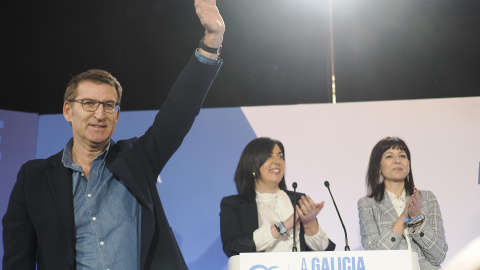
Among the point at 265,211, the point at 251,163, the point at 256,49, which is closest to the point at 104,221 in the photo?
the point at 265,211

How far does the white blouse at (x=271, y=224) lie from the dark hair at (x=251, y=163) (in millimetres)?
84

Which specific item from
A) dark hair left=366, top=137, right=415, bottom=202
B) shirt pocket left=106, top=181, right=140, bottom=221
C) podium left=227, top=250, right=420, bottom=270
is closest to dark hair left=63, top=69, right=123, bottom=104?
shirt pocket left=106, top=181, right=140, bottom=221

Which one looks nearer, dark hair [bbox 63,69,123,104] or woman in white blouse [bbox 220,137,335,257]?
dark hair [bbox 63,69,123,104]

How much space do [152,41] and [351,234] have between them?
2.34 m

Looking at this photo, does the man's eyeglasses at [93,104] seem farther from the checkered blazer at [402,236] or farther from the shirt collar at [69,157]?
the checkered blazer at [402,236]

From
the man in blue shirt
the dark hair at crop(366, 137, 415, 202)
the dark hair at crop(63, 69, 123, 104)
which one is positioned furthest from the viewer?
the dark hair at crop(366, 137, 415, 202)

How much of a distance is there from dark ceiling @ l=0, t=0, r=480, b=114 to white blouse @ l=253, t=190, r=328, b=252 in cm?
102

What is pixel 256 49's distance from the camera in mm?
4551

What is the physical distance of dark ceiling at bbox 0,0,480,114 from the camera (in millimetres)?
4316

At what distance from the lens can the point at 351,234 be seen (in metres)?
3.71

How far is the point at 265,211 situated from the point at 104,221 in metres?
1.79

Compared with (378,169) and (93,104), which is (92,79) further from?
(378,169)

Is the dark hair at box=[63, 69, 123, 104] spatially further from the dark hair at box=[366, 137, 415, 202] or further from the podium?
the dark hair at box=[366, 137, 415, 202]

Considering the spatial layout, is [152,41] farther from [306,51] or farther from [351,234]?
[351,234]
